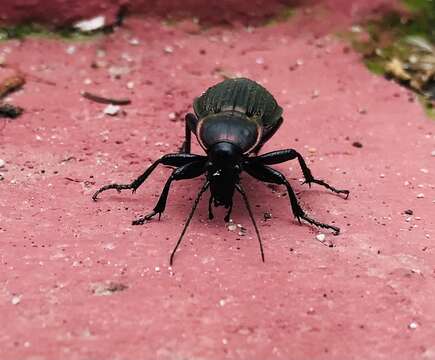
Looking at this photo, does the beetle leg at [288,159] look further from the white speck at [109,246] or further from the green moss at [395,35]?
the green moss at [395,35]

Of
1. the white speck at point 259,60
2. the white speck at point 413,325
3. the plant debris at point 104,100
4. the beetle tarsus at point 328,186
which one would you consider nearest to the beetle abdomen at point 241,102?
the beetle tarsus at point 328,186

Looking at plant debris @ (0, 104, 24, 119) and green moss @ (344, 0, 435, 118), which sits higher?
green moss @ (344, 0, 435, 118)

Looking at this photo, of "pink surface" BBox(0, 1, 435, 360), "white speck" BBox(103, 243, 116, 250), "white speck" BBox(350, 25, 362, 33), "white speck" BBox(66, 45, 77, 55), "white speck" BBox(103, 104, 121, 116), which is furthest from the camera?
"white speck" BBox(350, 25, 362, 33)

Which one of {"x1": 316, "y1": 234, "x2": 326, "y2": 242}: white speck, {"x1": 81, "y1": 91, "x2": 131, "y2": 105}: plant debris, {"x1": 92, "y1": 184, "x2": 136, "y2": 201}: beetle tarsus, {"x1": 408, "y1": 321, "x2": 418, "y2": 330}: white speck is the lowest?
{"x1": 81, "y1": 91, "x2": 131, "y2": 105}: plant debris

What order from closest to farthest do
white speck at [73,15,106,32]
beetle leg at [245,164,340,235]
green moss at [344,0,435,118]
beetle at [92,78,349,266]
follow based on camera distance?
beetle at [92,78,349,266] → beetle leg at [245,164,340,235] → white speck at [73,15,106,32] → green moss at [344,0,435,118]

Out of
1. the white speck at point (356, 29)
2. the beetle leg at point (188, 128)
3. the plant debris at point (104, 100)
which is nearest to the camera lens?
the beetle leg at point (188, 128)

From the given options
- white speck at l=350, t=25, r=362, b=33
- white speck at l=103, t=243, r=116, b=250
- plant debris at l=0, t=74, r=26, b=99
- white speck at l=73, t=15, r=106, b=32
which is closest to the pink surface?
white speck at l=103, t=243, r=116, b=250

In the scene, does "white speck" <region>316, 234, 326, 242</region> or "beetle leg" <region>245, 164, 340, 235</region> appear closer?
"white speck" <region>316, 234, 326, 242</region>

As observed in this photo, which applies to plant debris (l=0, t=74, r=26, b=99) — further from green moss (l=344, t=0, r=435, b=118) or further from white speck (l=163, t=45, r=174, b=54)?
green moss (l=344, t=0, r=435, b=118)
